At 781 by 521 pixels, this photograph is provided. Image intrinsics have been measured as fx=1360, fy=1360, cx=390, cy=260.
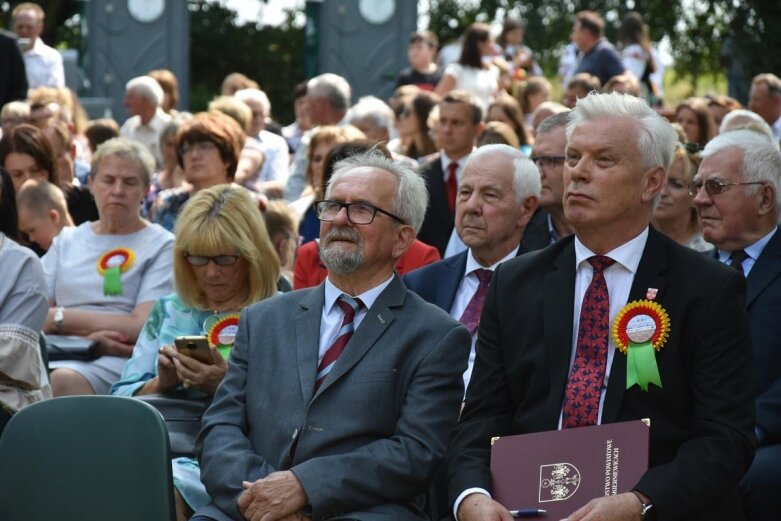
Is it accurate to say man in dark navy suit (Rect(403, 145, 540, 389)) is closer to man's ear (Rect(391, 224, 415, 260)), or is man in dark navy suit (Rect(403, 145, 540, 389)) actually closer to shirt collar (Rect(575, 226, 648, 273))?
man's ear (Rect(391, 224, 415, 260))

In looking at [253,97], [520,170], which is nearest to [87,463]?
[520,170]

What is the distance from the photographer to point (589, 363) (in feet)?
14.4

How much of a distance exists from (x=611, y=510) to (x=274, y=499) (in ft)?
3.66

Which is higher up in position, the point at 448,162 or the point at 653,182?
the point at 653,182

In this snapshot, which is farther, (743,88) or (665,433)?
(743,88)

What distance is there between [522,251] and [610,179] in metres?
1.75

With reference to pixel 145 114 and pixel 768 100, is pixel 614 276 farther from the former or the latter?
pixel 145 114

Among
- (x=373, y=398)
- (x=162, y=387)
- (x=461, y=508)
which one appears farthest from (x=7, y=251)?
(x=461, y=508)

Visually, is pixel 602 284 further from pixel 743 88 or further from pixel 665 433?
pixel 743 88

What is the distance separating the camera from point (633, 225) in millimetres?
4453

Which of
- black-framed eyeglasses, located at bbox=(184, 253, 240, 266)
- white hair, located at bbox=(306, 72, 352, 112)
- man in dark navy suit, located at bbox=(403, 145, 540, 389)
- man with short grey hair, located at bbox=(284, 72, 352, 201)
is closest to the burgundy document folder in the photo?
man in dark navy suit, located at bbox=(403, 145, 540, 389)

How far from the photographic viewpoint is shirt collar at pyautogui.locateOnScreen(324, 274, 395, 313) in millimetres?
4918

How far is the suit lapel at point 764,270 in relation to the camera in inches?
207

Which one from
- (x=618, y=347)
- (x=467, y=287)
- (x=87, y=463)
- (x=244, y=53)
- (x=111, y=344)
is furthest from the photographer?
(x=244, y=53)
